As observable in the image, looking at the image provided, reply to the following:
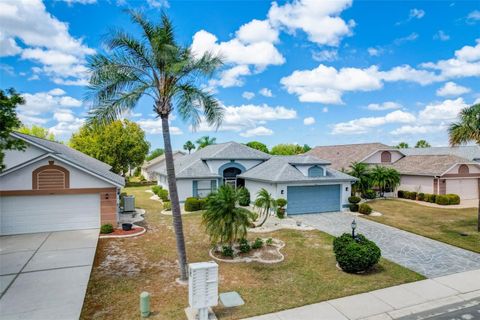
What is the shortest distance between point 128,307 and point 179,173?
18.4 m

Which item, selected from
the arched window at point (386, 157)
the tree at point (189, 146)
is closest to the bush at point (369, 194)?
the arched window at point (386, 157)

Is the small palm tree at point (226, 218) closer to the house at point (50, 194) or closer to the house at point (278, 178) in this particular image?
the house at point (50, 194)

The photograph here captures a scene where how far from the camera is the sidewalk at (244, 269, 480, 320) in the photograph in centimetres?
834

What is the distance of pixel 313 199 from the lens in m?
23.5

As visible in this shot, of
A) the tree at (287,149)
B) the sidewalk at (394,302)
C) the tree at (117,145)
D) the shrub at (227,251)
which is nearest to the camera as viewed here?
the sidewalk at (394,302)

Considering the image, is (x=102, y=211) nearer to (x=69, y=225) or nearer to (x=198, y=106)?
(x=69, y=225)

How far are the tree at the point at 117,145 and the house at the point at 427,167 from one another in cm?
3012

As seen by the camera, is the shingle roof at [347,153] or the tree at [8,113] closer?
the tree at [8,113]

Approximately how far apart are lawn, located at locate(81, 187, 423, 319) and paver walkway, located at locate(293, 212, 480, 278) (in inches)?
45.4

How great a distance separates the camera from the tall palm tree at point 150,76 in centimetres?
1012

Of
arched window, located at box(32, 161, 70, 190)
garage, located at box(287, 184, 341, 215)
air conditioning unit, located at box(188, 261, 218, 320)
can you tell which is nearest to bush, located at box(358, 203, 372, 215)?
garage, located at box(287, 184, 341, 215)

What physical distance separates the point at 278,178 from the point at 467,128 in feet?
39.8

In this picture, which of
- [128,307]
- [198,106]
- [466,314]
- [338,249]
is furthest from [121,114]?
[466,314]

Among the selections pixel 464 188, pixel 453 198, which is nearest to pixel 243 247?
pixel 453 198
